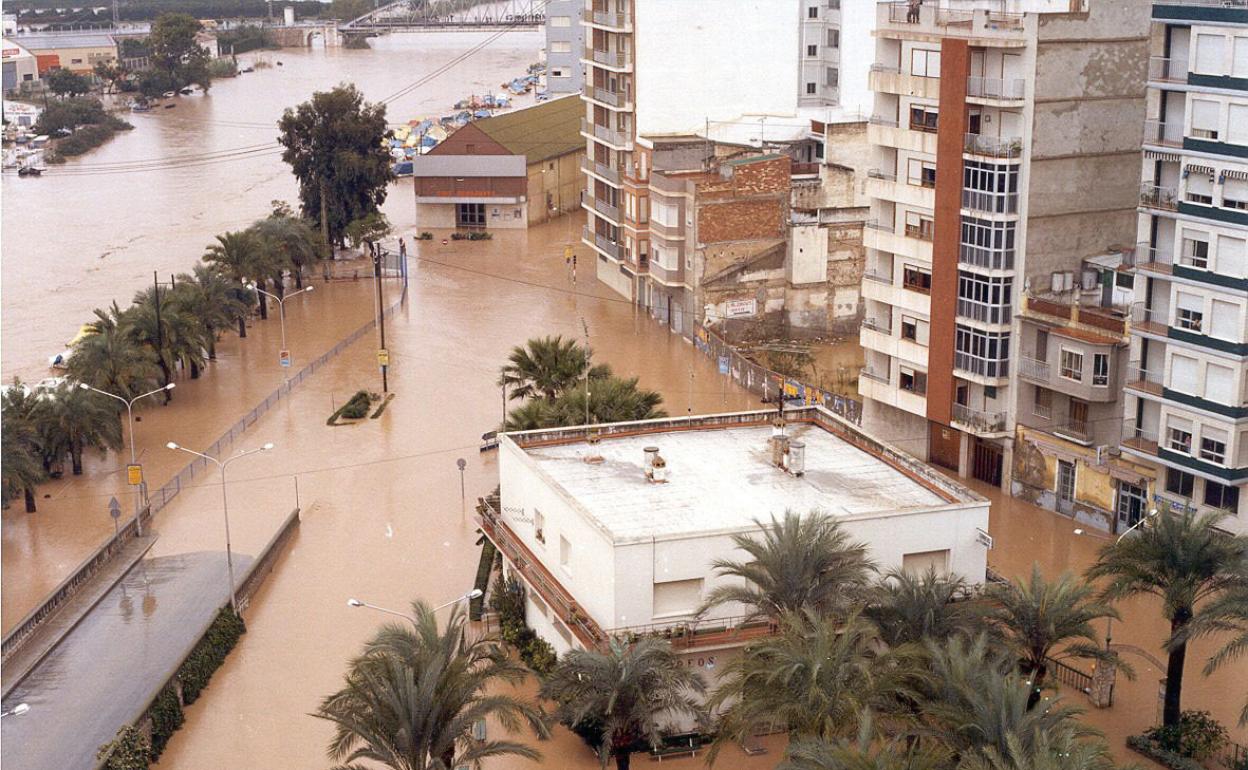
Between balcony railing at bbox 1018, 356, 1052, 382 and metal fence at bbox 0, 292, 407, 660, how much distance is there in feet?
78.7

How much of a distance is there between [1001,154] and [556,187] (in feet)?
168

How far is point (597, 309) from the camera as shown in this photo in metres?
72.2

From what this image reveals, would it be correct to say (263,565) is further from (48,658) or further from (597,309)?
(597,309)

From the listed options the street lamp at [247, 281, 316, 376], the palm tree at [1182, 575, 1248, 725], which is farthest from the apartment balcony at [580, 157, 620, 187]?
the palm tree at [1182, 575, 1248, 725]

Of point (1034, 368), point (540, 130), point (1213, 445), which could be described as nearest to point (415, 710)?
point (1213, 445)

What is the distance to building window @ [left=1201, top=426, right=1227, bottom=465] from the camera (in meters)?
39.7

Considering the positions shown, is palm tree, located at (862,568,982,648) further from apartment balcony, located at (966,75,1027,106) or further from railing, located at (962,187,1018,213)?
apartment balcony, located at (966,75,1027,106)

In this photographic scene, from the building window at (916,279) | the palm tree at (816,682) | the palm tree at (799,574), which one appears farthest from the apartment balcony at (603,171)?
the palm tree at (816,682)

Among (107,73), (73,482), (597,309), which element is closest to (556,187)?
(597,309)

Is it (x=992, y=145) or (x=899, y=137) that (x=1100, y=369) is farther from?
(x=899, y=137)

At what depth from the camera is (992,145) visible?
45.3 m

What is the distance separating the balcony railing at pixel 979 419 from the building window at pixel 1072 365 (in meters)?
2.43

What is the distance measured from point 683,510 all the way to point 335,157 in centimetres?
5328

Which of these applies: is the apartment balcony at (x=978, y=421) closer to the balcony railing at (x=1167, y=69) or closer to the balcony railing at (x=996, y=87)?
the balcony railing at (x=996, y=87)
